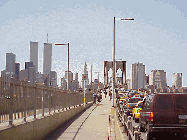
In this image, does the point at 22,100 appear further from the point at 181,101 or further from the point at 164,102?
the point at 181,101

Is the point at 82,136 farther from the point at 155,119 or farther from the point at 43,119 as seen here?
the point at 155,119

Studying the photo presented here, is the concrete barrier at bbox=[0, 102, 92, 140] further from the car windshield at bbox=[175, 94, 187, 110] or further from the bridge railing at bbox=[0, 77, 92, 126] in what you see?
the car windshield at bbox=[175, 94, 187, 110]

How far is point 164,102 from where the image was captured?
12297 millimetres

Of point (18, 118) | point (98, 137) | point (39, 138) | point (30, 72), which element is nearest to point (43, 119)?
point (39, 138)

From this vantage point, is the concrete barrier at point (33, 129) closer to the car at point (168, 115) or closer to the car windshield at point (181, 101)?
the car at point (168, 115)

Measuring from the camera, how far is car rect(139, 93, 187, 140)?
12211 mm

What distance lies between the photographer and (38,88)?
1459 centimetres

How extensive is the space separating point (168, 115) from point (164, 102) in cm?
48

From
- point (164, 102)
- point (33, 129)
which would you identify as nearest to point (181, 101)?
point (164, 102)

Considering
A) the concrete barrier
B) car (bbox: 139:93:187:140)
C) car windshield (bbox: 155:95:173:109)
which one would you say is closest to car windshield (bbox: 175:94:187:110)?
car (bbox: 139:93:187:140)

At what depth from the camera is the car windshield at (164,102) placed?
1227 cm

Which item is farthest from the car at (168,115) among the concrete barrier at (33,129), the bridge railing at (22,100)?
the bridge railing at (22,100)

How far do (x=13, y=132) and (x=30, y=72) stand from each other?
163668mm

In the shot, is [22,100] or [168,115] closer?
[22,100]
